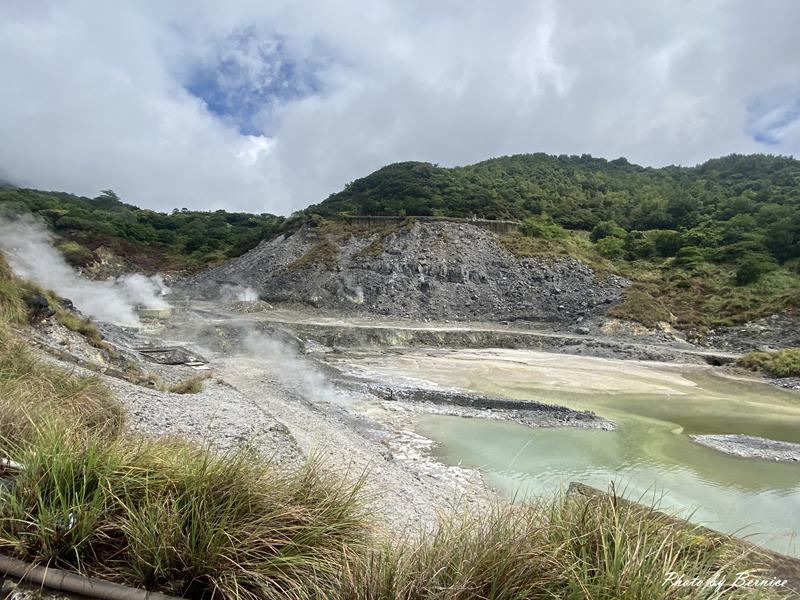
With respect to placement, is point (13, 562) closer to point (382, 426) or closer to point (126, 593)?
point (126, 593)

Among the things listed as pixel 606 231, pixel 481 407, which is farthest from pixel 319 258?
pixel 606 231

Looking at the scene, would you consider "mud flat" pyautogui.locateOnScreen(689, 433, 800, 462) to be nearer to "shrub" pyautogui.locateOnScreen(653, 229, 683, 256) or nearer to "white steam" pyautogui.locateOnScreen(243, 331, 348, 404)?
"white steam" pyautogui.locateOnScreen(243, 331, 348, 404)

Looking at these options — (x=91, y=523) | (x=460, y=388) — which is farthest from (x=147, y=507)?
(x=460, y=388)

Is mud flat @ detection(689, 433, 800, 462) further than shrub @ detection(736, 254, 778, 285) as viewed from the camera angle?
No

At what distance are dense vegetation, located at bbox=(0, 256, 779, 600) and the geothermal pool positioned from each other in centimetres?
102

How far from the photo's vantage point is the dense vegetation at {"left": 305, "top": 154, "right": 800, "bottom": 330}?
120ft

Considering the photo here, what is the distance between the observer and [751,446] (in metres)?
12.4

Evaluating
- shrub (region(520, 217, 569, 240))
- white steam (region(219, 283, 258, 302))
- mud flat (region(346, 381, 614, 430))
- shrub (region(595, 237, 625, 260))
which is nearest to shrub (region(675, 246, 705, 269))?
shrub (region(595, 237, 625, 260))

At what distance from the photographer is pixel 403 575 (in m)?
2.59

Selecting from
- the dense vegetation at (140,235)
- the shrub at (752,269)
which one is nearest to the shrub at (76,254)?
the dense vegetation at (140,235)

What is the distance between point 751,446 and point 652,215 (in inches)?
2366

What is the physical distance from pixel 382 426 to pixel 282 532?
33.7 feet

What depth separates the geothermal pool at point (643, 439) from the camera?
29.2 feet

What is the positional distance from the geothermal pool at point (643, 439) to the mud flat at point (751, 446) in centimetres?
38
